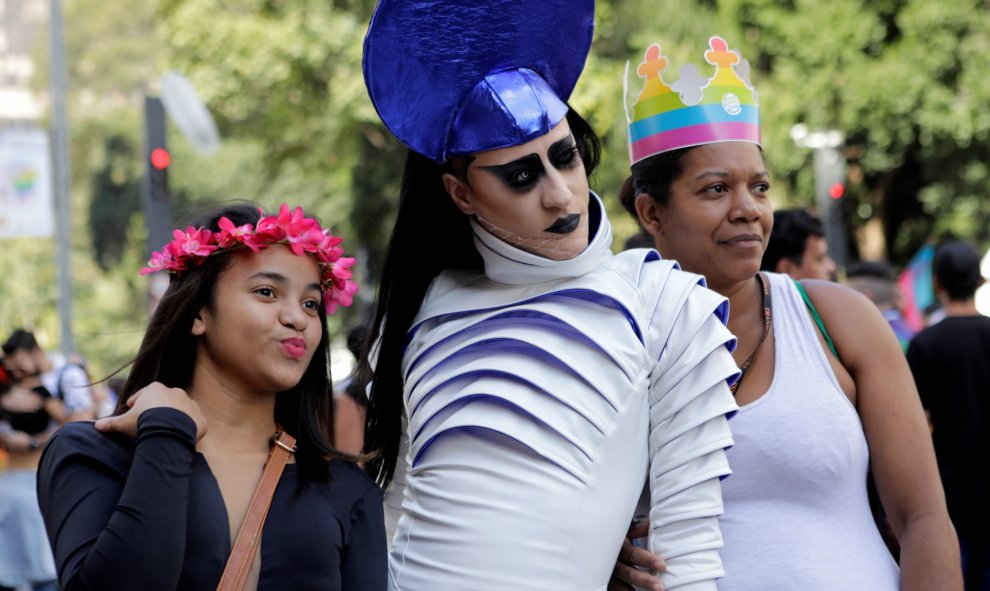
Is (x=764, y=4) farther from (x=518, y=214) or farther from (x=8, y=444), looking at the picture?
(x=518, y=214)

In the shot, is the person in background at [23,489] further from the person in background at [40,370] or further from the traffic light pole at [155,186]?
the traffic light pole at [155,186]

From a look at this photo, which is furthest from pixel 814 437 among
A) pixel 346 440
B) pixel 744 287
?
pixel 346 440

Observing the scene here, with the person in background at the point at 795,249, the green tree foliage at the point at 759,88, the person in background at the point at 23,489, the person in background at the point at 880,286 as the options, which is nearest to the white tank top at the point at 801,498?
the person in background at the point at 795,249

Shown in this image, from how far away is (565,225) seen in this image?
267cm

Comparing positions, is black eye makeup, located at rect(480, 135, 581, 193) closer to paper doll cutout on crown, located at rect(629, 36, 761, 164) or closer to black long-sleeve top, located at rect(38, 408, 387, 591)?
paper doll cutout on crown, located at rect(629, 36, 761, 164)

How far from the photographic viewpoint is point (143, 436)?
7.88 ft

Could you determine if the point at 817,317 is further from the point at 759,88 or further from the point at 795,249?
the point at 759,88

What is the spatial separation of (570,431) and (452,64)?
817 mm

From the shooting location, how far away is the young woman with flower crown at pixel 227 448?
2340 millimetres

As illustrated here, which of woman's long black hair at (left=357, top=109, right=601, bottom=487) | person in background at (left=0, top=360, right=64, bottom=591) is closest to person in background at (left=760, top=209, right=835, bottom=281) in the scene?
woman's long black hair at (left=357, top=109, right=601, bottom=487)

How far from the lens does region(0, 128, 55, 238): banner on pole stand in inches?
492

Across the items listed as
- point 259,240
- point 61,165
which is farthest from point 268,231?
point 61,165

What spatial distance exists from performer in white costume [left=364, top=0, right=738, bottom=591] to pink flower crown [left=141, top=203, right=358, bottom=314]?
0.26m

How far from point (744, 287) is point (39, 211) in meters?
11.0
